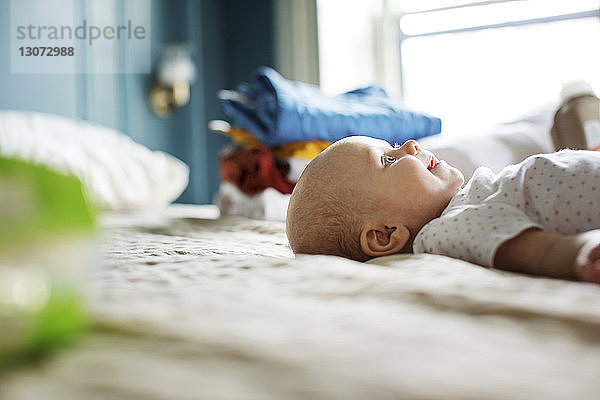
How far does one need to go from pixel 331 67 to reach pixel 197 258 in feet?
7.49

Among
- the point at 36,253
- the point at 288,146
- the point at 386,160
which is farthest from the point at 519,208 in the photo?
the point at 288,146

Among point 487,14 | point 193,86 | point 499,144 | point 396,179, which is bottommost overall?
point 396,179

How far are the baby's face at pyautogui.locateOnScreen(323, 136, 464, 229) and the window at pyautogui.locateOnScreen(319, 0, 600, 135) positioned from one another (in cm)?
193

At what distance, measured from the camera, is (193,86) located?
279 centimetres

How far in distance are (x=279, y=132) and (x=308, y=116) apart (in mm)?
91

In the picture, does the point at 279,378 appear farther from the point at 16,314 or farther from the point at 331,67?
the point at 331,67

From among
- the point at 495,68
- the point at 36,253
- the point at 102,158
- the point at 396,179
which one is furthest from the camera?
the point at 495,68

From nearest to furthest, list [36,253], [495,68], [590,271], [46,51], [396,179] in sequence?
[36,253]
[590,271]
[396,179]
[46,51]
[495,68]

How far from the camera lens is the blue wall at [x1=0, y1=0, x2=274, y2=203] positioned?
216cm

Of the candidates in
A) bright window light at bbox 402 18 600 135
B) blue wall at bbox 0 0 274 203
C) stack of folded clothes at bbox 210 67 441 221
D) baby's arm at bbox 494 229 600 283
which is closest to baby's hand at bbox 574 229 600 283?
baby's arm at bbox 494 229 600 283

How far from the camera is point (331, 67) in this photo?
285 centimetres

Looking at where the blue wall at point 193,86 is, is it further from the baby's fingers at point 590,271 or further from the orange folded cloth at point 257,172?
the baby's fingers at point 590,271

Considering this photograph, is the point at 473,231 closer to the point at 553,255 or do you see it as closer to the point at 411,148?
the point at 553,255

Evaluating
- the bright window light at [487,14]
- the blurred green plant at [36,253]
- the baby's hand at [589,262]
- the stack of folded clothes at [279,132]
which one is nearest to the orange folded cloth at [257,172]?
the stack of folded clothes at [279,132]
